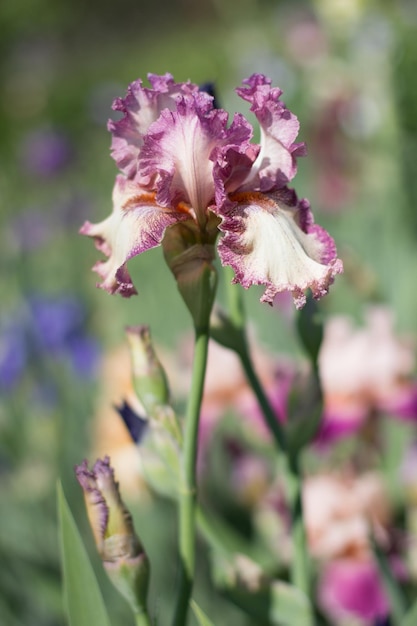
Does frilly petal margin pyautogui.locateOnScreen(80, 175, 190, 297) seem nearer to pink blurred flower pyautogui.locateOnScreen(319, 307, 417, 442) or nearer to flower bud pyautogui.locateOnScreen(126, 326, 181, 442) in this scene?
flower bud pyautogui.locateOnScreen(126, 326, 181, 442)

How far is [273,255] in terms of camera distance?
44 centimetres

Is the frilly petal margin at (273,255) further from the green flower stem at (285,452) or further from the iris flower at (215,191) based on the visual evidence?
the green flower stem at (285,452)

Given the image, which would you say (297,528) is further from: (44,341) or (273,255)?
(44,341)

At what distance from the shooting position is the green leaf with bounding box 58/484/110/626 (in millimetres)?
484

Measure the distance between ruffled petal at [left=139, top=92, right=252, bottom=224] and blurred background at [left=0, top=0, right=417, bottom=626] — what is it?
0.17 meters

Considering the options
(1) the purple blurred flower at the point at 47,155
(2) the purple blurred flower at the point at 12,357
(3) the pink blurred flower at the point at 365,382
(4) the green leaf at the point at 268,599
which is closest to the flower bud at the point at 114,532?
(4) the green leaf at the point at 268,599

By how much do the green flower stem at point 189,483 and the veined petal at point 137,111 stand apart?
0.12 meters

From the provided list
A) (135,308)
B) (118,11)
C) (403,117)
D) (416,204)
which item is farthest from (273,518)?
(118,11)

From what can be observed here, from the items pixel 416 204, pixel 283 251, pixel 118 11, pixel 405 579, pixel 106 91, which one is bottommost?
pixel 405 579

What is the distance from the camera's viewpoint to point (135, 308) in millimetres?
1888

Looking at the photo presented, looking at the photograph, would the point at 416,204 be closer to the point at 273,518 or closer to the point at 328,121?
the point at 328,121

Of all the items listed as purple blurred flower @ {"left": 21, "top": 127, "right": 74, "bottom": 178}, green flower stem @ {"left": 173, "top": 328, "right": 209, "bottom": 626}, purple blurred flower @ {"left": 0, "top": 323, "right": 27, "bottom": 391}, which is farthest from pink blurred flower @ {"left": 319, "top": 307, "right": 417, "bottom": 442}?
purple blurred flower @ {"left": 21, "top": 127, "right": 74, "bottom": 178}

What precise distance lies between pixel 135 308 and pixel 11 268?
0.29 meters

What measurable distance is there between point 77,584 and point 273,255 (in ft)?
0.74
